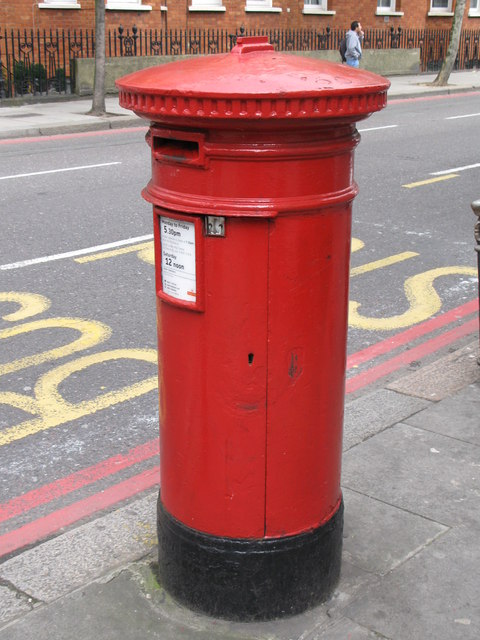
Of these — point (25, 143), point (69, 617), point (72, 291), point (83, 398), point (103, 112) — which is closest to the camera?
point (69, 617)

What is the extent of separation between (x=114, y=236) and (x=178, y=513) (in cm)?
541

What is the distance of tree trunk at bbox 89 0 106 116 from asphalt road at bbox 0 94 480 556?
17.8 ft

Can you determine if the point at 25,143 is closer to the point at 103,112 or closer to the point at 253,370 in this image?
the point at 103,112


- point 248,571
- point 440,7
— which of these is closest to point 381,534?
point 248,571

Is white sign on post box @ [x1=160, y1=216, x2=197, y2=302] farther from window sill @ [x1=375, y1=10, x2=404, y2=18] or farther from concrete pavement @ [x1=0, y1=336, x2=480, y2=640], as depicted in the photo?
window sill @ [x1=375, y1=10, x2=404, y2=18]

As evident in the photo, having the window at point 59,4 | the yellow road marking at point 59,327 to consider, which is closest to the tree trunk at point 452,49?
the window at point 59,4

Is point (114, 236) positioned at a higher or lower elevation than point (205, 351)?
lower

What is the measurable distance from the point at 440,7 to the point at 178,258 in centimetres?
3179

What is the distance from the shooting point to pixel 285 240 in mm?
2457

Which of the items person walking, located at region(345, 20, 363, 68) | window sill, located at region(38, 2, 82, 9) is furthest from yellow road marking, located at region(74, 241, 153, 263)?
person walking, located at region(345, 20, 363, 68)

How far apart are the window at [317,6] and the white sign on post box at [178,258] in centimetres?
2558

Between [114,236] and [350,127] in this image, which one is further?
[114,236]

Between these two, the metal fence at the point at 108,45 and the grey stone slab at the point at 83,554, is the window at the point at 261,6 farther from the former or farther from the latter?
the grey stone slab at the point at 83,554

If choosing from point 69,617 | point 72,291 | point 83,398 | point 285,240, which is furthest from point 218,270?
point 72,291
